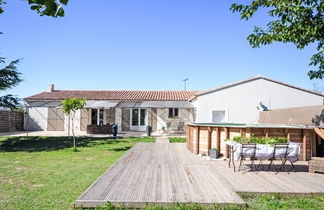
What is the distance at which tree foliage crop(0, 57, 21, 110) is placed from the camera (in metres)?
16.3

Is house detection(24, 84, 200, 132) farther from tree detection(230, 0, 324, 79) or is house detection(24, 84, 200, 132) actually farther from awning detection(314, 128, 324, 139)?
awning detection(314, 128, 324, 139)

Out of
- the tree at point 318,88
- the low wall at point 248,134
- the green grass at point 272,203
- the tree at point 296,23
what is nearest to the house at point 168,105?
the low wall at point 248,134

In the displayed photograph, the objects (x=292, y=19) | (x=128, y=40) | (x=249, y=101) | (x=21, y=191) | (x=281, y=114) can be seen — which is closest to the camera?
(x=21, y=191)

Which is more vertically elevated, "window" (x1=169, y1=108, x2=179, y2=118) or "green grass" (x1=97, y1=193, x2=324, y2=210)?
"window" (x1=169, y1=108, x2=179, y2=118)

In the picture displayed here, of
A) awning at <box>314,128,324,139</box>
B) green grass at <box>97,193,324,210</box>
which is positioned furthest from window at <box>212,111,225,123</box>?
green grass at <box>97,193,324,210</box>

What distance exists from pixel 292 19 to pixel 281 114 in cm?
773

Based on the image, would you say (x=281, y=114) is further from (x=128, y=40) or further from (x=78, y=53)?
(x=78, y=53)

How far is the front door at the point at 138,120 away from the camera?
2369 cm

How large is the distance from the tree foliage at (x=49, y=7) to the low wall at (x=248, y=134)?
8.13 metres

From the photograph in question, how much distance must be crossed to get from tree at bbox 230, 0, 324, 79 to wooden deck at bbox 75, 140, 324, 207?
497cm

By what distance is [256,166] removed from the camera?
7.72 meters

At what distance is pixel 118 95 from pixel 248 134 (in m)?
20.3

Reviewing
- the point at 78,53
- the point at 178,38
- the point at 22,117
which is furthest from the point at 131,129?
the point at 22,117

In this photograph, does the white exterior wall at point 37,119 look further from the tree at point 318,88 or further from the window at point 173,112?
the tree at point 318,88
